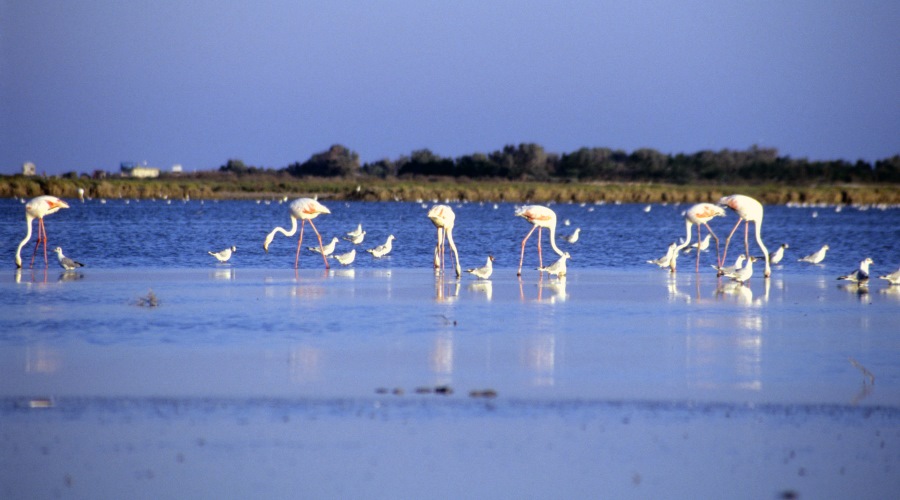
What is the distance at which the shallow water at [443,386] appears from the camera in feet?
19.2

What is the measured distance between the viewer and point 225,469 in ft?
19.2

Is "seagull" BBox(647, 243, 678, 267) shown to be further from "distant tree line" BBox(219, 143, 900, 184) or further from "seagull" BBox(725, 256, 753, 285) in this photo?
"distant tree line" BBox(219, 143, 900, 184)

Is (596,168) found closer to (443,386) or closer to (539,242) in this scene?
(539,242)

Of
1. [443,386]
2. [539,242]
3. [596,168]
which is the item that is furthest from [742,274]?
[596,168]

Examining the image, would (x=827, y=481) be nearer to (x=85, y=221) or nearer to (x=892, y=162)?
(x=85, y=221)

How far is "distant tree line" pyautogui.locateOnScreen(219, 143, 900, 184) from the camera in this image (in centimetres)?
8712

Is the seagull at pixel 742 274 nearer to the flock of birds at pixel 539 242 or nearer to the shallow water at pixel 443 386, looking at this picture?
the flock of birds at pixel 539 242

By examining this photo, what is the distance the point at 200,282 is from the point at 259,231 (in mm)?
16562

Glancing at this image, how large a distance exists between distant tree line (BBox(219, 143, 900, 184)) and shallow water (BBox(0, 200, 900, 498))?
238ft

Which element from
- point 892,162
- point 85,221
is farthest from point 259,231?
point 892,162

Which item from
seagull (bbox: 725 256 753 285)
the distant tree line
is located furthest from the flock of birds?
the distant tree line

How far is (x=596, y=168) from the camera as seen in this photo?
8956cm

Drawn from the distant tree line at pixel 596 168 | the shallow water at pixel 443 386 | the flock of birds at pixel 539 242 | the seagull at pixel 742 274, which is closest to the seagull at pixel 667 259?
the flock of birds at pixel 539 242

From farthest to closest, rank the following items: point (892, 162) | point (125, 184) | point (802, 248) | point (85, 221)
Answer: point (892, 162) → point (125, 184) → point (85, 221) → point (802, 248)
